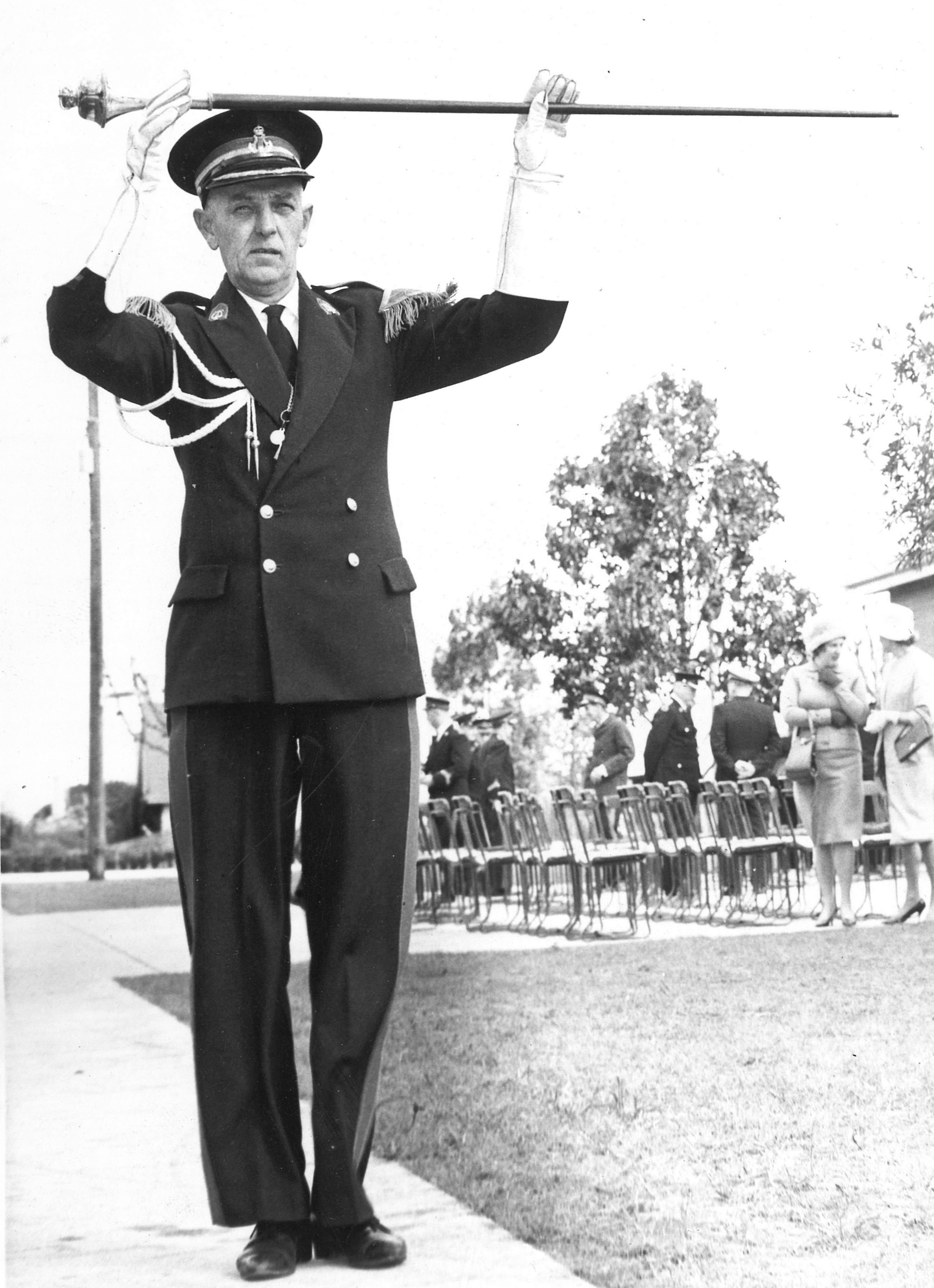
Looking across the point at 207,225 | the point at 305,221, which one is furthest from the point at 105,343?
the point at 305,221

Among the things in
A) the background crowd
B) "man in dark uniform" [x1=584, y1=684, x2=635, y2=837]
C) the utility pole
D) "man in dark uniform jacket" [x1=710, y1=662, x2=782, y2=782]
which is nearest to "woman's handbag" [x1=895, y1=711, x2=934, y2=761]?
the background crowd

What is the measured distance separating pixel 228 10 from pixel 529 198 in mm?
762

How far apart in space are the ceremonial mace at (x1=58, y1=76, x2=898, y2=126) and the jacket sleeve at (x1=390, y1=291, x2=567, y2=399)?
1.00 ft

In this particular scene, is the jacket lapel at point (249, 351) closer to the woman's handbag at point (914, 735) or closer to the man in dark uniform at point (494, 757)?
the man in dark uniform at point (494, 757)

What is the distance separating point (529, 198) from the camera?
2.86 metres

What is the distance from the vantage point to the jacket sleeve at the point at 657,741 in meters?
3.59

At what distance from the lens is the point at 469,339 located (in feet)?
9.68

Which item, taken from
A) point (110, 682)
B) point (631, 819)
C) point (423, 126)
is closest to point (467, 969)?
point (631, 819)

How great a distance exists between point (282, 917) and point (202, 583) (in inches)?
21.8

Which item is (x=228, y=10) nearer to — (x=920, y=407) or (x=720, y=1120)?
(x=920, y=407)

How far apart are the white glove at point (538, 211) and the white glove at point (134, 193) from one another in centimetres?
54

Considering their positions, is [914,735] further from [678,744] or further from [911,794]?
[678,744]

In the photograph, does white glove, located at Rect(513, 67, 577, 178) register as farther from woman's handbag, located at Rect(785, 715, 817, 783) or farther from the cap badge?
woman's handbag, located at Rect(785, 715, 817, 783)

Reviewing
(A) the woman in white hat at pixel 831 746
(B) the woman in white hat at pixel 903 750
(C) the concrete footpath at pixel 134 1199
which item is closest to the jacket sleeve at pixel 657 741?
(A) the woman in white hat at pixel 831 746
